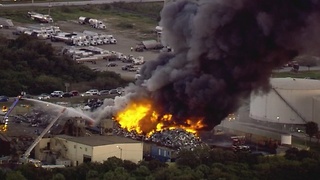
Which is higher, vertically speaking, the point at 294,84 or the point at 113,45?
the point at 113,45

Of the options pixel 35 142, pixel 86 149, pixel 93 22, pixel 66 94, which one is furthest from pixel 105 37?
pixel 86 149

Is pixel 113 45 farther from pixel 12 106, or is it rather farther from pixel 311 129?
pixel 311 129

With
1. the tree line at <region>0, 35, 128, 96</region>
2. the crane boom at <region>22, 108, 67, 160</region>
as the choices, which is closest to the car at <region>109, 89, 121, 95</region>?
the tree line at <region>0, 35, 128, 96</region>

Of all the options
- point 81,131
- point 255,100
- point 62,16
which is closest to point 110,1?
point 62,16

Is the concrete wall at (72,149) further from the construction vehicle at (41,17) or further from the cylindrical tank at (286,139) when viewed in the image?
the construction vehicle at (41,17)

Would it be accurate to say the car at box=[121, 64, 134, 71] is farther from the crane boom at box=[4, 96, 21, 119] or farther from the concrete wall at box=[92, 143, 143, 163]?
the concrete wall at box=[92, 143, 143, 163]

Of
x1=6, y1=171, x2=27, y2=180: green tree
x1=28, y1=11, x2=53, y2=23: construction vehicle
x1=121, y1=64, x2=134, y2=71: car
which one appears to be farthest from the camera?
x1=28, y1=11, x2=53, y2=23: construction vehicle
